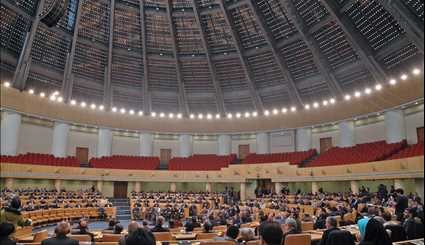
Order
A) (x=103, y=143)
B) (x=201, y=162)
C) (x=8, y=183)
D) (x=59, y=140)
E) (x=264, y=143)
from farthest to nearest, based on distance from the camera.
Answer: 1. (x=264, y=143)
2. (x=201, y=162)
3. (x=103, y=143)
4. (x=59, y=140)
5. (x=8, y=183)

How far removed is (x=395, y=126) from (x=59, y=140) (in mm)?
26341

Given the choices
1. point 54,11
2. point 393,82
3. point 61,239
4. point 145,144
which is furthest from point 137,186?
point 61,239

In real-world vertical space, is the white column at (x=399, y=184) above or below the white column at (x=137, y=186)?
above

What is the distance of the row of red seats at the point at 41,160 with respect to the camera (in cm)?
2582

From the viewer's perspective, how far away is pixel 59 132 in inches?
1228

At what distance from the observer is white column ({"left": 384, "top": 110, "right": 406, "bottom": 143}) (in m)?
25.5

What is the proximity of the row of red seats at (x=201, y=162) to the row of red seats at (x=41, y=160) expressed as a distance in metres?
8.93

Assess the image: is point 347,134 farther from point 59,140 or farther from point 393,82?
point 59,140

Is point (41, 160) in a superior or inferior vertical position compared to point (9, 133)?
inferior

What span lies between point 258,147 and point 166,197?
507 inches

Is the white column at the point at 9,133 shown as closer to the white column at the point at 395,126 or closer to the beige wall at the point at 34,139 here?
the beige wall at the point at 34,139

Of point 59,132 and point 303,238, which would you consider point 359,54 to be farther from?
point 59,132

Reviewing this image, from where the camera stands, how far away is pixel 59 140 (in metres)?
31.1

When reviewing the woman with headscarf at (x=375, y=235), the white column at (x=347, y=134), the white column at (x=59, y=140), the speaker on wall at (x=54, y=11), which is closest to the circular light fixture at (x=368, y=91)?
the white column at (x=347, y=134)
